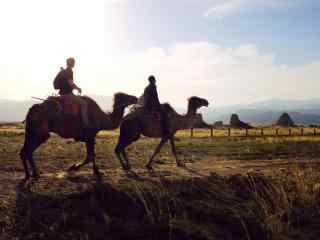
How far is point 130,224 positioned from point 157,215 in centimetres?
64

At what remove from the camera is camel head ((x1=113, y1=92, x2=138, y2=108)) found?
15086mm

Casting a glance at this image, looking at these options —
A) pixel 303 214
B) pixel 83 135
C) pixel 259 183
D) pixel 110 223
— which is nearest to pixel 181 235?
pixel 110 223

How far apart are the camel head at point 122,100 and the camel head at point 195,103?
354cm

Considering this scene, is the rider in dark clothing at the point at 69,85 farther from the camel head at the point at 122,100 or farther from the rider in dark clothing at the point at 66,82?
the camel head at the point at 122,100

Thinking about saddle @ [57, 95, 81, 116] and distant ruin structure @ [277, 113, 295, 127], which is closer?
saddle @ [57, 95, 81, 116]

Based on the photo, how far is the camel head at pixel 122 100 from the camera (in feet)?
49.5

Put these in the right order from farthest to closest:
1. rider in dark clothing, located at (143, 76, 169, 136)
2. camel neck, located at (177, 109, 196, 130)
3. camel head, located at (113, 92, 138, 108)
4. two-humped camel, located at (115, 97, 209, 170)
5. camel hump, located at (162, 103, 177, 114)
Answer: camel neck, located at (177, 109, 196, 130) → camel hump, located at (162, 103, 177, 114) → rider in dark clothing, located at (143, 76, 169, 136) → two-humped camel, located at (115, 97, 209, 170) → camel head, located at (113, 92, 138, 108)

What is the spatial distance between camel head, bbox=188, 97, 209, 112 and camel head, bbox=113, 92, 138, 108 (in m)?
3.54

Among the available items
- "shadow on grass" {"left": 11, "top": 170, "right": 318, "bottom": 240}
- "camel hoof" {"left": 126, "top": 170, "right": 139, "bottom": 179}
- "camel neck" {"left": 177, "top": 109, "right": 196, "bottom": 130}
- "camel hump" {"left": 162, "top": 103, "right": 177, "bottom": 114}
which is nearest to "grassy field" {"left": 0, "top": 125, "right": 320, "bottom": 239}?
"shadow on grass" {"left": 11, "top": 170, "right": 318, "bottom": 240}

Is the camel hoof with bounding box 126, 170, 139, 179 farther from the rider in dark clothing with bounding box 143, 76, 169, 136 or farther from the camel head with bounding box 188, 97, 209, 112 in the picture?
the camel head with bounding box 188, 97, 209, 112

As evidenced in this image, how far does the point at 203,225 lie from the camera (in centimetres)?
927

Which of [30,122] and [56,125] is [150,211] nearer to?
[56,125]

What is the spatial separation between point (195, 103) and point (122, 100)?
4.05 meters

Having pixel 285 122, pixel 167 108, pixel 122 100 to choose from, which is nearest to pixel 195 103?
pixel 167 108
